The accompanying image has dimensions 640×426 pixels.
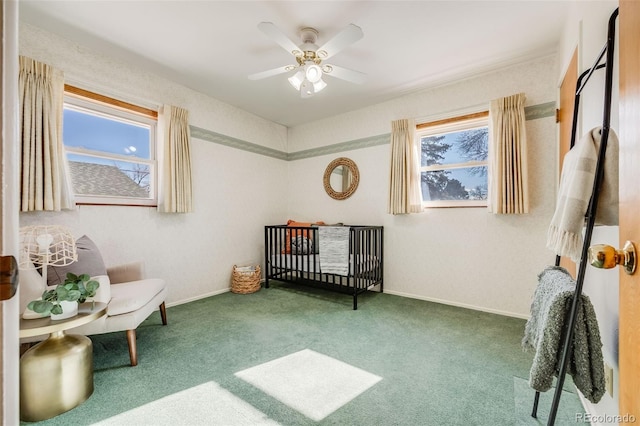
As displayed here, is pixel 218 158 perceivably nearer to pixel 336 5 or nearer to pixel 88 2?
pixel 88 2

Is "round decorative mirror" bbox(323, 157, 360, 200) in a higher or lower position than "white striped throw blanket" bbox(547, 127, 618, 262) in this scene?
higher

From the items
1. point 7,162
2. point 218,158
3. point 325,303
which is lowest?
point 325,303

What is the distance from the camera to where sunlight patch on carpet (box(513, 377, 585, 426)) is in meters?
1.32

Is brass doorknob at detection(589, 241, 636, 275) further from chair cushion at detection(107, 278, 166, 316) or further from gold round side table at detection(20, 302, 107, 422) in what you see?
chair cushion at detection(107, 278, 166, 316)

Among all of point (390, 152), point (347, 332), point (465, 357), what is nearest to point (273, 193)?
point (390, 152)

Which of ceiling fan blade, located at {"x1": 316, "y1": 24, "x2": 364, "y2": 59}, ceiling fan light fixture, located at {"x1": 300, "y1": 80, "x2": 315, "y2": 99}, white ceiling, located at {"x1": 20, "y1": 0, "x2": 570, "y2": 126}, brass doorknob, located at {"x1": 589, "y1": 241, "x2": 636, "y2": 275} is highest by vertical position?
white ceiling, located at {"x1": 20, "y1": 0, "x2": 570, "y2": 126}

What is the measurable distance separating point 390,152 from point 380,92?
726 millimetres

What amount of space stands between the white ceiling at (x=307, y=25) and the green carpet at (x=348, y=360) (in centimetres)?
246

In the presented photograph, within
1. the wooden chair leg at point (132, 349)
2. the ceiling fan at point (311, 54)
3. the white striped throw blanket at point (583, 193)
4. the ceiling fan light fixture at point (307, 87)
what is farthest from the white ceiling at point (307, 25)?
the wooden chair leg at point (132, 349)

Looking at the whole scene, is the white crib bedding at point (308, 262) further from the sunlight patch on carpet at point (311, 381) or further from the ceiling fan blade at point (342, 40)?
the ceiling fan blade at point (342, 40)

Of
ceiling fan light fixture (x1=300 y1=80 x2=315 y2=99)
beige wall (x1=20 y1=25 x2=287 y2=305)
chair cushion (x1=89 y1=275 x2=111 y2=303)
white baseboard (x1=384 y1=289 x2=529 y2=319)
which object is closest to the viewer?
chair cushion (x1=89 y1=275 x2=111 y2=303)

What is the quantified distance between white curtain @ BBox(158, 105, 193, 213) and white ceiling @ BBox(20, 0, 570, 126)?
0.45m

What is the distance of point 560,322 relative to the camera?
0.95 metres

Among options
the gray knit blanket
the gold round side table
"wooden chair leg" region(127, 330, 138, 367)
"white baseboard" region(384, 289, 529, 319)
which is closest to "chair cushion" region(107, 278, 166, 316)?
"wooden chair leg" region(127, 330, 138, 367)
